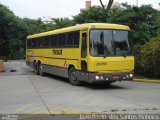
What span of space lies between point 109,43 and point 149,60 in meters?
6.12

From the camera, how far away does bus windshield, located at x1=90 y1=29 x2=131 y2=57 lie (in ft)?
57.5

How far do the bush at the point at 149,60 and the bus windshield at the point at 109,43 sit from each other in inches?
180

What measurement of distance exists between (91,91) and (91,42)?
2.19 meters

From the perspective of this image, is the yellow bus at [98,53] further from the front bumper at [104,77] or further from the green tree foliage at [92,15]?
the green tree foliage at [92,15]

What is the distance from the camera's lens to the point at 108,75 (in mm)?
17500

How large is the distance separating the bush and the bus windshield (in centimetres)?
456

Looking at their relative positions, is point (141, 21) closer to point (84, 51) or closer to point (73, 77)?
point (73, 77)

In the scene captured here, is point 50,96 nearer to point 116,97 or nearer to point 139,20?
point 116,97

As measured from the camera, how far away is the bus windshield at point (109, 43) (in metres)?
17.5

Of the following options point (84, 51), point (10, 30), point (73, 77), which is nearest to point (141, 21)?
point (73, 77)

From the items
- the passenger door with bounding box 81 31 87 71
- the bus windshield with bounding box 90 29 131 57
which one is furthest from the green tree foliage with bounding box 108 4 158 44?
the passenger door with bounding box 81 31 87 71

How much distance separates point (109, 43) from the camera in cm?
1778

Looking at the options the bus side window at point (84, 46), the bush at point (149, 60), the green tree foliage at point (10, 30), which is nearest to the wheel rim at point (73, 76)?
the bus side window at point (84, 46)

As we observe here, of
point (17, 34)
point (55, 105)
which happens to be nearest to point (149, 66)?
point (55, 105)
